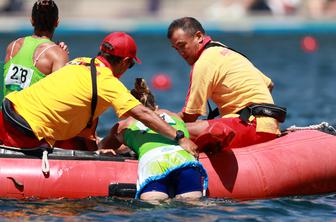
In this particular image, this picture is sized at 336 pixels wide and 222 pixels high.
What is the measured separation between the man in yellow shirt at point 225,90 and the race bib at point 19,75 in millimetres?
1361

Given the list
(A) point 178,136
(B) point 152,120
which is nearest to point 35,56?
(B) point 152,120

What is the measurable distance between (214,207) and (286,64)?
63.2 ft

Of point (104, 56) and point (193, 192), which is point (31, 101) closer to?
point (104, 56)

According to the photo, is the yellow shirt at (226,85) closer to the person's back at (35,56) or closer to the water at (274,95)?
the water at (274,95)

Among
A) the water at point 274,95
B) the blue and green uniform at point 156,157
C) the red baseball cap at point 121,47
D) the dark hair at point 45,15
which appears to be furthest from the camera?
the dark hair at point 45,15

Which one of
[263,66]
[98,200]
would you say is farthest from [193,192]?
[263,66]

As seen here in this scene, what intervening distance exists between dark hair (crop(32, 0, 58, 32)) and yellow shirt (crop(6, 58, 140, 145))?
0.90m

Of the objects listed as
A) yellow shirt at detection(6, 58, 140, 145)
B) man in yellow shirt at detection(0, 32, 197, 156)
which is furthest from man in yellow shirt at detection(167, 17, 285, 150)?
yellow shirt at detection(6, 58, 140, 145)

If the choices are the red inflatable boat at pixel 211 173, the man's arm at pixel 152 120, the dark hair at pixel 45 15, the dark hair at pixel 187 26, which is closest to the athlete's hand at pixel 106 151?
the red inflatable boat at pixel 211 173

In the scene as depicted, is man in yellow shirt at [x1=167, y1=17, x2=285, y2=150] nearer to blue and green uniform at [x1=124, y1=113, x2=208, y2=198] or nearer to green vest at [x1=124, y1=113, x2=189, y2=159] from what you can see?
green vest at [x1=124, y1=113, x2=189, y2=159]

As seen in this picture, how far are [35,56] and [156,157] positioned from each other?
166 cm

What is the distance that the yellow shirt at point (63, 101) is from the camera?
27.9ft

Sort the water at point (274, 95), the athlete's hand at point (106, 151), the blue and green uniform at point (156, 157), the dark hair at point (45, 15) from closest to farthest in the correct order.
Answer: the water at point (274, 95) < the blue and green uniform at point (156, 157) < the athlete's hand at point (106, 151) < the dark hair at point (45, 15)

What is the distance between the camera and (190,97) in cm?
909
